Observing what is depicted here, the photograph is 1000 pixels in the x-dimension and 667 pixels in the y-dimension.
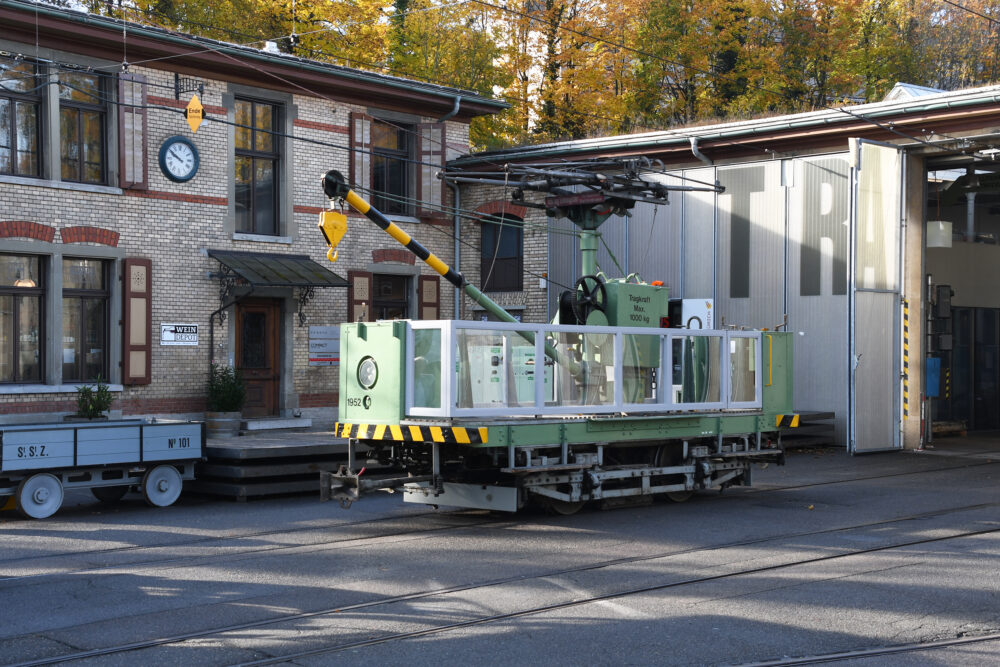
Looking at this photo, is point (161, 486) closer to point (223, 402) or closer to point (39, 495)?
point (39, 495)

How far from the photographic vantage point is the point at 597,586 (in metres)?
9.28

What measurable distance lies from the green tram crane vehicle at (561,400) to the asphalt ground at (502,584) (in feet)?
1.66

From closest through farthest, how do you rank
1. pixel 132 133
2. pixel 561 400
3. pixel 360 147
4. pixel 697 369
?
pixel 561 400, pixel 697 369, pixel 132 133, pixel 360 147

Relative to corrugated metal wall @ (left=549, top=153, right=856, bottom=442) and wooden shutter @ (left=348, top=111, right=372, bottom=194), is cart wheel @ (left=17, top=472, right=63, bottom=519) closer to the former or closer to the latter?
wooden shutter @ (left=348, top=111, right=372, bottom=194)

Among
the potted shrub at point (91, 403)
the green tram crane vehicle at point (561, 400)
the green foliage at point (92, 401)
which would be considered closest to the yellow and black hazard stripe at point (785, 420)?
the green tram crane vehicle at point (561, 400)

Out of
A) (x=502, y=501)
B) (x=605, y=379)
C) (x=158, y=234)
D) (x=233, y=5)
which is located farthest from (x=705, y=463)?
(x=233, y=5)

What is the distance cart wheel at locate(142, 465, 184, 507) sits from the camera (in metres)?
14.2

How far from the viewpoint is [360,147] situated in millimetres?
23234

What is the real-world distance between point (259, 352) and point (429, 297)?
433 cm

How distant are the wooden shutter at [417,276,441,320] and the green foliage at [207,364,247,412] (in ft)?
16.1

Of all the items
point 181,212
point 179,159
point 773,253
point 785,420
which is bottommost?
point 785,420

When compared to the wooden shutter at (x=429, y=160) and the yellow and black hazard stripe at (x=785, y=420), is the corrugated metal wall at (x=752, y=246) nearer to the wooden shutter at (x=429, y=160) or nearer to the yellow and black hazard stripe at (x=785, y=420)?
the wooden shutter at (x=429, y=160)

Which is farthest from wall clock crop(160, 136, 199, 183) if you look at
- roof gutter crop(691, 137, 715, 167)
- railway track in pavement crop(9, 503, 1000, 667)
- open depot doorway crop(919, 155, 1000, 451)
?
open depot doorway crop(919, 155, 1000, 451)

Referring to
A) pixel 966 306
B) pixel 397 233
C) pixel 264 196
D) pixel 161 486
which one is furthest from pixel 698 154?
pixel 161 486
